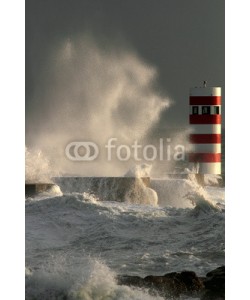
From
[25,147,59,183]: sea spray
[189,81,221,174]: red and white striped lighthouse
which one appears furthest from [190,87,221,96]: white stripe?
[25,147,59,183]: sea spray

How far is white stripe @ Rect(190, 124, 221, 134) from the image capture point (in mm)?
6727

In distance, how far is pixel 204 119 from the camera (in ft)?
22.2

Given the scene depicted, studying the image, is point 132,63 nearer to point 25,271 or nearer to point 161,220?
point 161,220

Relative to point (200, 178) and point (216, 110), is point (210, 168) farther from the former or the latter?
point (216, 110)

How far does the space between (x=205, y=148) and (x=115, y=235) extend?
0.93 metres

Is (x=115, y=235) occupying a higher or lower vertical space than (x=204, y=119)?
lower

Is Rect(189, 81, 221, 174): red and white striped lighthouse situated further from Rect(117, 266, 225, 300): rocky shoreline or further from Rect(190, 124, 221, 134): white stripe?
Rect(117, 266, 225, 300): rocky shoreline

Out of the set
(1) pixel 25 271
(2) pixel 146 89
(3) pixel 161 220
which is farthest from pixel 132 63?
(1) pixel 25 271

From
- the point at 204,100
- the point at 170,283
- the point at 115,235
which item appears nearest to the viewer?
the point at 170,283

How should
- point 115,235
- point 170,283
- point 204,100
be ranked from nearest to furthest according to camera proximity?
point 170,283
point 115,235
point 204,100

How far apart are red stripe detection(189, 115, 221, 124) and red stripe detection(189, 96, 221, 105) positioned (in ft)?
0.33

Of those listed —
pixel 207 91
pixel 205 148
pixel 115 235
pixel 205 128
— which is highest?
pixel 207 91

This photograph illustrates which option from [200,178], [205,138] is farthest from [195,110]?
[200,178]

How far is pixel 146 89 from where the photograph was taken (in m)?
6.71
